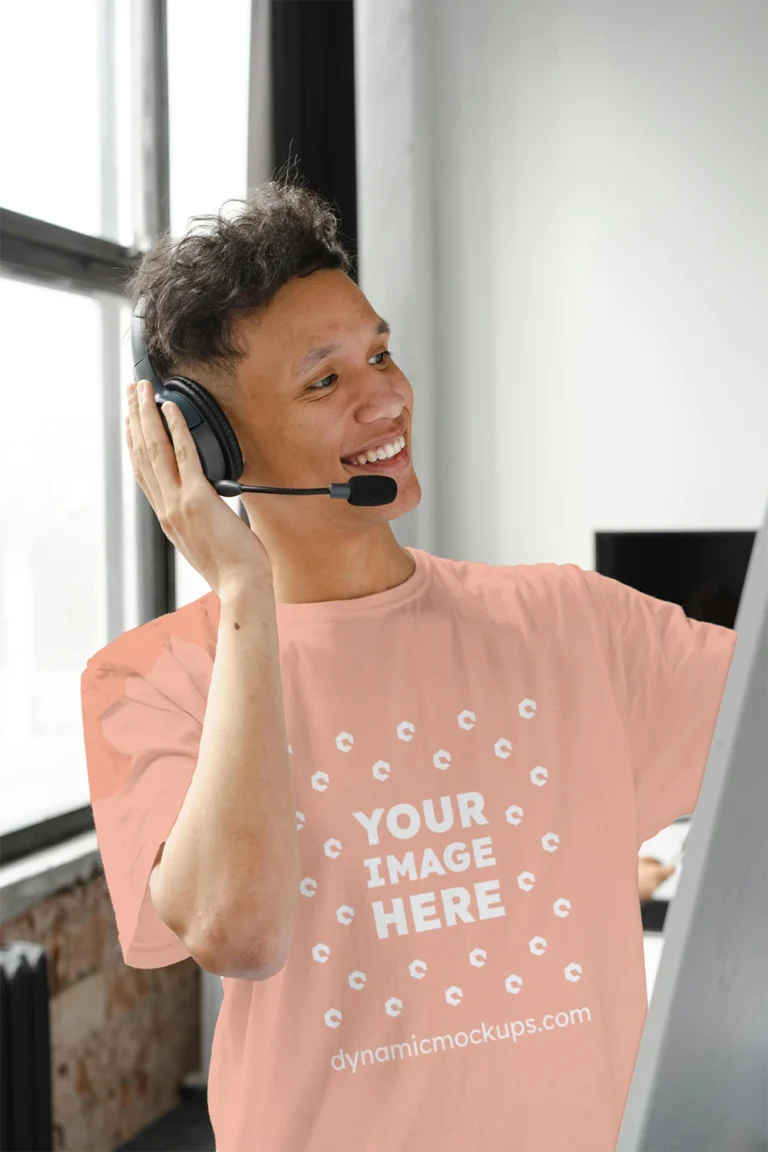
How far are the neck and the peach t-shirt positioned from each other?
0.02 meters

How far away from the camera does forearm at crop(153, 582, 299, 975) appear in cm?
85

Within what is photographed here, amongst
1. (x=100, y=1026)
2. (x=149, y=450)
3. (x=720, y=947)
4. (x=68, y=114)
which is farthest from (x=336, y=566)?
(x=68, y=114)

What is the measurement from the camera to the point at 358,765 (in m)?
0.98

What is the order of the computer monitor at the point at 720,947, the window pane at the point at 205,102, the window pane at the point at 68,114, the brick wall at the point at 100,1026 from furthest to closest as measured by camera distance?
1. the window pane at the point at 205,102
2. the window pane at the point at 68,114
3. the brick wall at the point at 100,1026
4. the computer monitor at the point at 720,947

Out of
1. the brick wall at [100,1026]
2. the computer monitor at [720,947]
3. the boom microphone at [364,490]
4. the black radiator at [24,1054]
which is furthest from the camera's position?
the brick wall at [100,1026]

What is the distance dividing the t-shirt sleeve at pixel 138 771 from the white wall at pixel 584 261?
181cm

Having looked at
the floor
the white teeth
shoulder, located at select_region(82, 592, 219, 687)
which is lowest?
the floor

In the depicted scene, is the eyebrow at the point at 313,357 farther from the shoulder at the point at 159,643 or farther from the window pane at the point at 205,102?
the window pane at the point at 205,102

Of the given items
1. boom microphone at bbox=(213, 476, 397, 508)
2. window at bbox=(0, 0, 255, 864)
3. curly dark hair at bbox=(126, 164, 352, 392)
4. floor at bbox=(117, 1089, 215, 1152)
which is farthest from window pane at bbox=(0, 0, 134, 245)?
floor at bbox=(117, 1089, 215, 1152)

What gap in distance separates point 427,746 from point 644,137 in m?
2.06

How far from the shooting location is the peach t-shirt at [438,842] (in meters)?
0.92

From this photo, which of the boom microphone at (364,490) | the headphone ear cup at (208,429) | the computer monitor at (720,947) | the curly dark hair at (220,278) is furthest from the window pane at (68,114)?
the computer monitor at (720,947)

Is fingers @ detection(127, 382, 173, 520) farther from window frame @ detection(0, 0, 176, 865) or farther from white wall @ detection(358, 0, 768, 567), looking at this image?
white wall @ detection(358, 0, 768, 567)

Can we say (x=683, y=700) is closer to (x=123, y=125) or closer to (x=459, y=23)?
(x=123, y=125)
